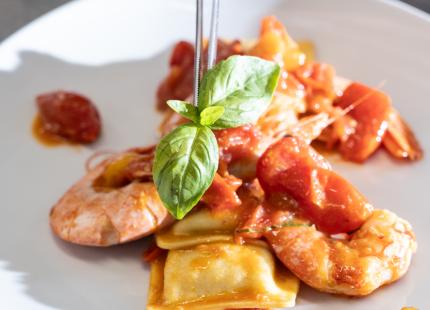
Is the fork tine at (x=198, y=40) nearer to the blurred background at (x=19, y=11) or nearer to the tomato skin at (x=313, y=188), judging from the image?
the tomato skin at (x=313, y=188)

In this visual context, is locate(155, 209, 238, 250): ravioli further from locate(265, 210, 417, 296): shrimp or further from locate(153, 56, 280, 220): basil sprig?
locate(153, 56, 280, 220): basil sprig

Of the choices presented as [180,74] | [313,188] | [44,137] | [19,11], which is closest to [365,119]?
[313,188]

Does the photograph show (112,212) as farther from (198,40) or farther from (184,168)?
(198,40)

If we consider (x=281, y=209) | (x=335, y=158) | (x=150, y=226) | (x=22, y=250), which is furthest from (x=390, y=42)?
(x=22, y=250)

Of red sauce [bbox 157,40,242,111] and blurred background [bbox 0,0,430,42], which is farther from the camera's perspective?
blurred background [bbox 0,0,430,42]

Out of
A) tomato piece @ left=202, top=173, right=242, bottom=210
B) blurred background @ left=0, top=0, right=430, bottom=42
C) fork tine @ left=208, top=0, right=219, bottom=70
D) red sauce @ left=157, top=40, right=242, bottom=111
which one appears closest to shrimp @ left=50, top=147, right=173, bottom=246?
tomato piece @ left=202, top=173, right=242, bottom=210

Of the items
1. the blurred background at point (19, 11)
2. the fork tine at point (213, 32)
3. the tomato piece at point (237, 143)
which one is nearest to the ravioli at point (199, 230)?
the tomato piece at point (237, 143)
